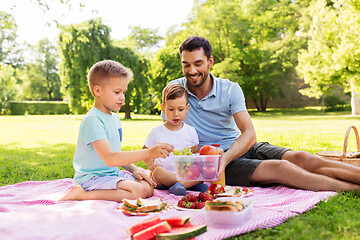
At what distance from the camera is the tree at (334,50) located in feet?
47.5

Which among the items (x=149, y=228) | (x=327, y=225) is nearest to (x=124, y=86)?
(x=149, y=228)

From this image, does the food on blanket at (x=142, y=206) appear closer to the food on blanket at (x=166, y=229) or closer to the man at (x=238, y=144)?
the food on blanket at (x=166, y=229)

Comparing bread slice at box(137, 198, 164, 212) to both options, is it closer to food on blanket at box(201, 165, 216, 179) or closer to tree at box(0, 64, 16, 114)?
food on blanket at box(201, 165, 216, 179)

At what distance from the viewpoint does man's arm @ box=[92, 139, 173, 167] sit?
8.63 ft

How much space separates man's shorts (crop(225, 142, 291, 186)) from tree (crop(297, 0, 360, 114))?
38.6ft

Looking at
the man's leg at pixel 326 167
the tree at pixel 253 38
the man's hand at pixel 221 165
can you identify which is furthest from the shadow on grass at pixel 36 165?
the tree at pixel 253 38

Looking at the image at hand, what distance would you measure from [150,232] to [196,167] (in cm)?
89

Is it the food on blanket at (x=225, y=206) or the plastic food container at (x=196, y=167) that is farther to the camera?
the plastic food container at (x=196, y=167)

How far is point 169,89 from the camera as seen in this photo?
3607 mm

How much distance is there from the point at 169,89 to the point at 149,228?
6.13 ft

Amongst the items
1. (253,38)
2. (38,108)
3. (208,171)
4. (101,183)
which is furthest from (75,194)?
(38,108)

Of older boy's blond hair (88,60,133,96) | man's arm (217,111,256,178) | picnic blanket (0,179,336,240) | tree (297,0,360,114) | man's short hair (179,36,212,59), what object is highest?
tree (297,0,360,114)

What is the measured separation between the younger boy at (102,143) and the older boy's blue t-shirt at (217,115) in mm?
994

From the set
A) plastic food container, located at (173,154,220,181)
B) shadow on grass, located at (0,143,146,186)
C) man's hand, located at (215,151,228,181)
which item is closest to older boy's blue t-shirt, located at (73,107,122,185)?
plastic food container, located at (173,154,220,181)
